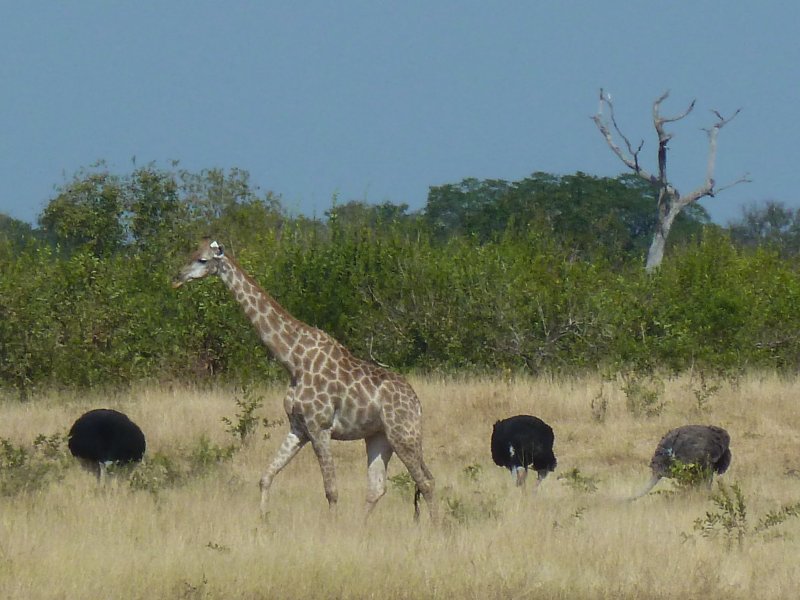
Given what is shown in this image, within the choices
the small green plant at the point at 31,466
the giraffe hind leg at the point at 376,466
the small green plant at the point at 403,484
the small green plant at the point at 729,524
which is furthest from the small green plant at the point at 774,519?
the small green plant at the point at 31,466

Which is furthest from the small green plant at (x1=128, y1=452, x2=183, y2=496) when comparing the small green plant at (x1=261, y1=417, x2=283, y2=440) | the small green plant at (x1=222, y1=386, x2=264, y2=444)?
the small green plant at (x1=261, y1=417, x2=283, y2=440)

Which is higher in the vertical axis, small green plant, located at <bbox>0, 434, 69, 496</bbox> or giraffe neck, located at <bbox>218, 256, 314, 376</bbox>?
giraffe neck, located at <bbox>218, 256, 314, 376</bbox>

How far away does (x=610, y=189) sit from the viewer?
58062 millimetres

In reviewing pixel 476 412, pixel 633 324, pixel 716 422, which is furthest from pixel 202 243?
pixel 633 324

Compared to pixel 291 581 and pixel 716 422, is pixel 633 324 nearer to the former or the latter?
pixel 716 422

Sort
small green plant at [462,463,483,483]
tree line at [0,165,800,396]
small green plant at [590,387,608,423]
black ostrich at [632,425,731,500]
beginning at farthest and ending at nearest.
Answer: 1. tree line at [0,165,800,396]
2. small green plant at [590,387,608,423]
3. small green plant at [462,463,483,483]
4. black ostrich at [632,425,731,500]

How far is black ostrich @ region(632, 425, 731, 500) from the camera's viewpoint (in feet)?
39.7

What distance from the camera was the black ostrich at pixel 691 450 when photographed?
39.7ft

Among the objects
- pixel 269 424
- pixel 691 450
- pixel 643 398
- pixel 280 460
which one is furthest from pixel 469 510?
pixel 643 398

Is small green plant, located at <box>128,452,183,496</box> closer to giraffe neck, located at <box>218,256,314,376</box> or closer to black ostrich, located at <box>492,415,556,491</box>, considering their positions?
giraffe neck, located at <box>218,256,314,376</box>

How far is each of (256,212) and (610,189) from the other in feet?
81.6

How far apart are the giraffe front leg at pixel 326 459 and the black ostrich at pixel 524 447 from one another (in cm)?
250

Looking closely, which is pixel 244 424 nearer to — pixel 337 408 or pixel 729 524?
pixel 337 408

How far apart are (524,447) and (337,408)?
2.62 m
